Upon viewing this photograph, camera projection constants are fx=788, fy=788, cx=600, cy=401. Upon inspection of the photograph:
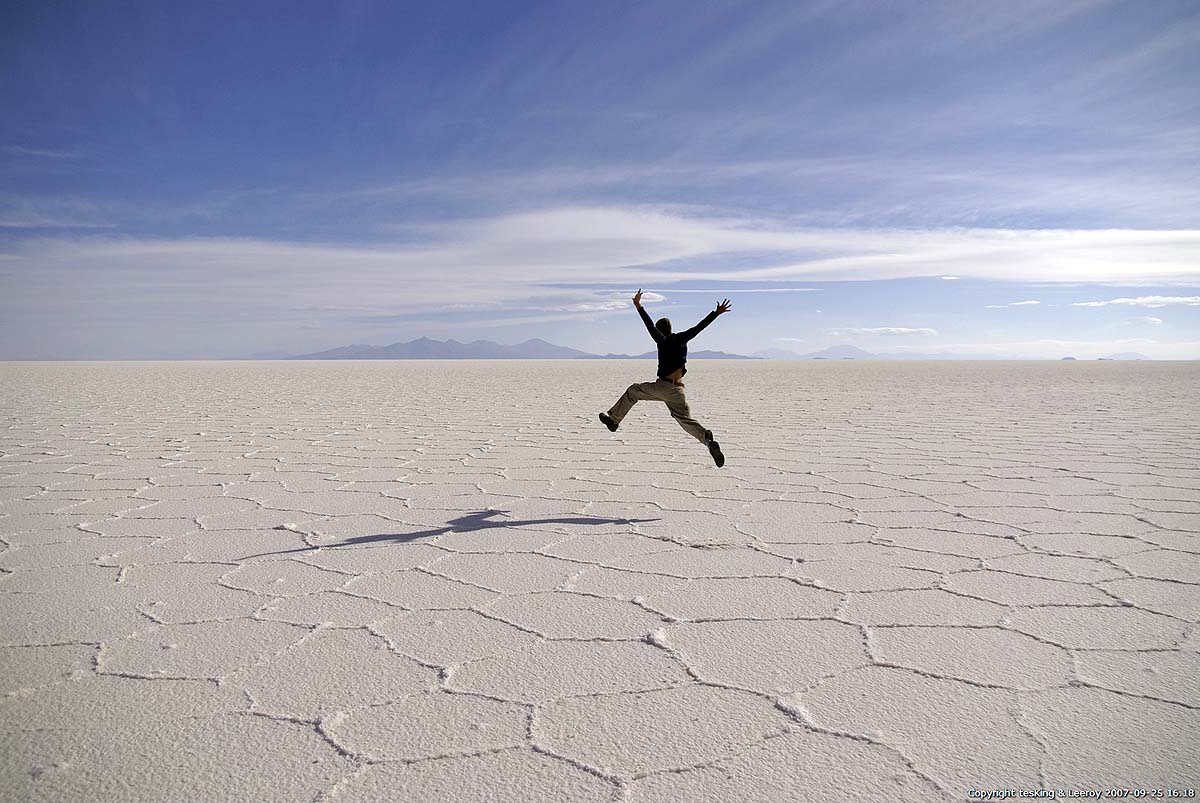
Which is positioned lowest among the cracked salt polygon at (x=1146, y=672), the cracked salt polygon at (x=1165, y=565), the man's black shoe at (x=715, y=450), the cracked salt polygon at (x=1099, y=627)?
the cracked salt polygon at (x=1146, y=672)

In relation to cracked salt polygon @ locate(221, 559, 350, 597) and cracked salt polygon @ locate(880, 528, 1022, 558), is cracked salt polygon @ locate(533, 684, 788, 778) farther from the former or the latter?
cracked salt polygon @ locate(880, 528, 1022, 558)

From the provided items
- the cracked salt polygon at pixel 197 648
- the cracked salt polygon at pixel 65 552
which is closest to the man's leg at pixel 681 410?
the cracked salt polygon at pixel 197 648

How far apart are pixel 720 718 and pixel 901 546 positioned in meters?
1.61

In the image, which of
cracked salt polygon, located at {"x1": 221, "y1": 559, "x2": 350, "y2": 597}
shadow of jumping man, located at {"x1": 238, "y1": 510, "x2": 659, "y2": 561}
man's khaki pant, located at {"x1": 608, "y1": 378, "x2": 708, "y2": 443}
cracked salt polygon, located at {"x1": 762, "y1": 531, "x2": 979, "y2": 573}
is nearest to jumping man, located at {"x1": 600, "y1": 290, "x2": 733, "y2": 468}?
man's khaki pant, located at {"x1": 608, "y1": 378, "x2": 708, "y2": 443}

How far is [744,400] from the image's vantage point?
11.3 m

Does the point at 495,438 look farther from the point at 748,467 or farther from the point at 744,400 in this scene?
the point at 744,400

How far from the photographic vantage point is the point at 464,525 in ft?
11.1

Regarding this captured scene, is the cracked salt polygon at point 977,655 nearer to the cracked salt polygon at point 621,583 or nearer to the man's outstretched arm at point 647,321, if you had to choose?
the cracked salt polygon at point 621,583

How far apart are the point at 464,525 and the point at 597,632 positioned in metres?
1.38

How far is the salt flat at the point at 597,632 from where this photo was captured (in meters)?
1.46

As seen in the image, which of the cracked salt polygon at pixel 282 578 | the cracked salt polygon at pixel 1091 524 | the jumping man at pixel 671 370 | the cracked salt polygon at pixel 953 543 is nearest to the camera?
the cracked salt polygon at pixel 282 578

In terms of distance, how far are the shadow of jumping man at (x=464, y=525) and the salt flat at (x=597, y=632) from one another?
20 mm

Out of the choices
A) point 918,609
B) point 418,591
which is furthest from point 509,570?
point 918,609

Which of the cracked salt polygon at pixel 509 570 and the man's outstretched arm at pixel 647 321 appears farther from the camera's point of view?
the man's outstretched arm at pixel 647 321
